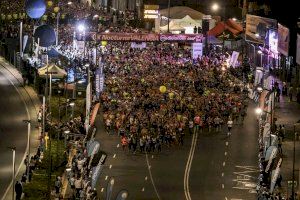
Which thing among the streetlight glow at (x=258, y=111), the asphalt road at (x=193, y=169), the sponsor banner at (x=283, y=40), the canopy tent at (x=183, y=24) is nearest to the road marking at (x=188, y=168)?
the asphalt road at (x=193, y=169)

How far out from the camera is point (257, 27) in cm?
11125

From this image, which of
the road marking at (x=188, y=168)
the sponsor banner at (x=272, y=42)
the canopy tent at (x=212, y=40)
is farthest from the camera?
the canopy tent at (x=212, y=40)

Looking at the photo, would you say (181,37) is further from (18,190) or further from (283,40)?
(18,190)

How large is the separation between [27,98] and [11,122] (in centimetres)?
741

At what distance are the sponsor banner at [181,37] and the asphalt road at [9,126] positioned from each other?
55.6 ft

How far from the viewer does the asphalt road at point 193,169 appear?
6444 cm

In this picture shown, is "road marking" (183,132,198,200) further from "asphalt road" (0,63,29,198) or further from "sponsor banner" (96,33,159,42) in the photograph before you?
"sponsor banner" (96,33,159,42)

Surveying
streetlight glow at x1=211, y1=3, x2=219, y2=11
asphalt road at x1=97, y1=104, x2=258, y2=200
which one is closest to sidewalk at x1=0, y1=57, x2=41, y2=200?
asphalt road at x1=97, y1=104, x2=258, y2=200

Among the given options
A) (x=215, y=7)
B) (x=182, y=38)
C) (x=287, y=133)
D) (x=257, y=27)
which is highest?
(x=257, y=27)

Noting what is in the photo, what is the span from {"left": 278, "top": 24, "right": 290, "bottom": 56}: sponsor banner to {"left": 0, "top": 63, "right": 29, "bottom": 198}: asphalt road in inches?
937

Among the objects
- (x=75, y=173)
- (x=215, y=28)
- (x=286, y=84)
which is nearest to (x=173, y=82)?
(x=286, y=84)

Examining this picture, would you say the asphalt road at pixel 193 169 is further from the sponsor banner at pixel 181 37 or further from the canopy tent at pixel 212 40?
the canopy tent at pixel 212 40

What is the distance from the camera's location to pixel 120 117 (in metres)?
81.2

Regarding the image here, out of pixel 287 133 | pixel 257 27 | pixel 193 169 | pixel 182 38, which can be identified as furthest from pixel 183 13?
pixel 193 169
